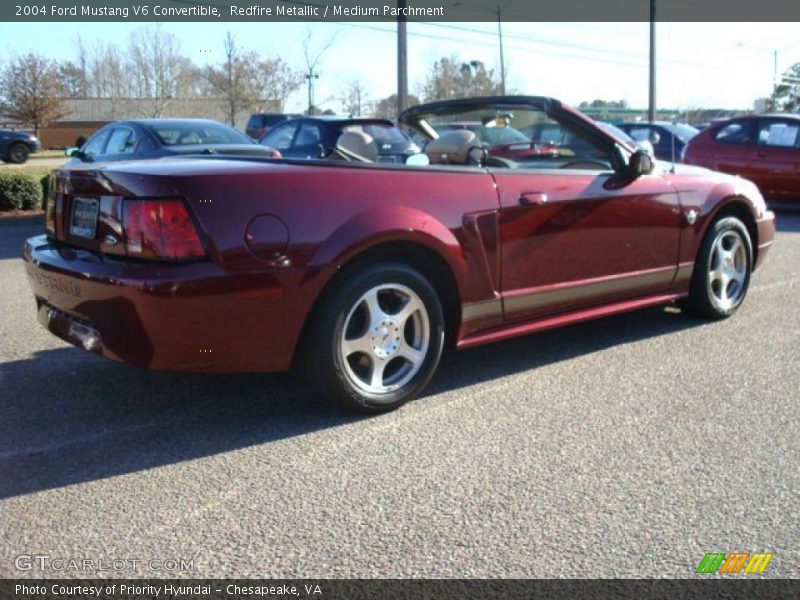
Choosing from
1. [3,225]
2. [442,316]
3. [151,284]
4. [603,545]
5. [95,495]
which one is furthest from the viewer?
[3,225]

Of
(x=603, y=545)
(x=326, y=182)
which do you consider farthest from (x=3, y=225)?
(x=603, y=545)

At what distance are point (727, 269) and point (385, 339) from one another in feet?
9.84

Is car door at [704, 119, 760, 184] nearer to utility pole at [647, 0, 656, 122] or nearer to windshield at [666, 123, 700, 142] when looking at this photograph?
windshield at [666, 123, 700, 142]

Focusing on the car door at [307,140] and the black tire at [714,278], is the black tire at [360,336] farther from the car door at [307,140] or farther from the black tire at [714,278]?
the car door at [307,140]

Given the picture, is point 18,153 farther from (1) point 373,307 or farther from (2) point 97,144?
(1) point 373,307

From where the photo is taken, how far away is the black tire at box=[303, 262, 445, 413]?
3727 mm

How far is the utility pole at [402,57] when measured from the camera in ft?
60.4

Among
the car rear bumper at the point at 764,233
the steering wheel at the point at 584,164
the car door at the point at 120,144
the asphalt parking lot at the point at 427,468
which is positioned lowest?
the asphalt parking lot at the point at 427,468

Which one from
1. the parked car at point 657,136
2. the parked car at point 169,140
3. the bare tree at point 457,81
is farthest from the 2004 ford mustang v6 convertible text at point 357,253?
the bare tree at point 457,81

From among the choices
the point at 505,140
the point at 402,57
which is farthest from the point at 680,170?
the point at 402,57

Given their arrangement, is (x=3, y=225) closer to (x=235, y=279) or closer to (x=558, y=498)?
(x=235, y=279)

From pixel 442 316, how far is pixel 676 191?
2.07 m

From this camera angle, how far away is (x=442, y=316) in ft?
13.6

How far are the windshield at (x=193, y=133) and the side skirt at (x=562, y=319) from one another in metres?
6.77
